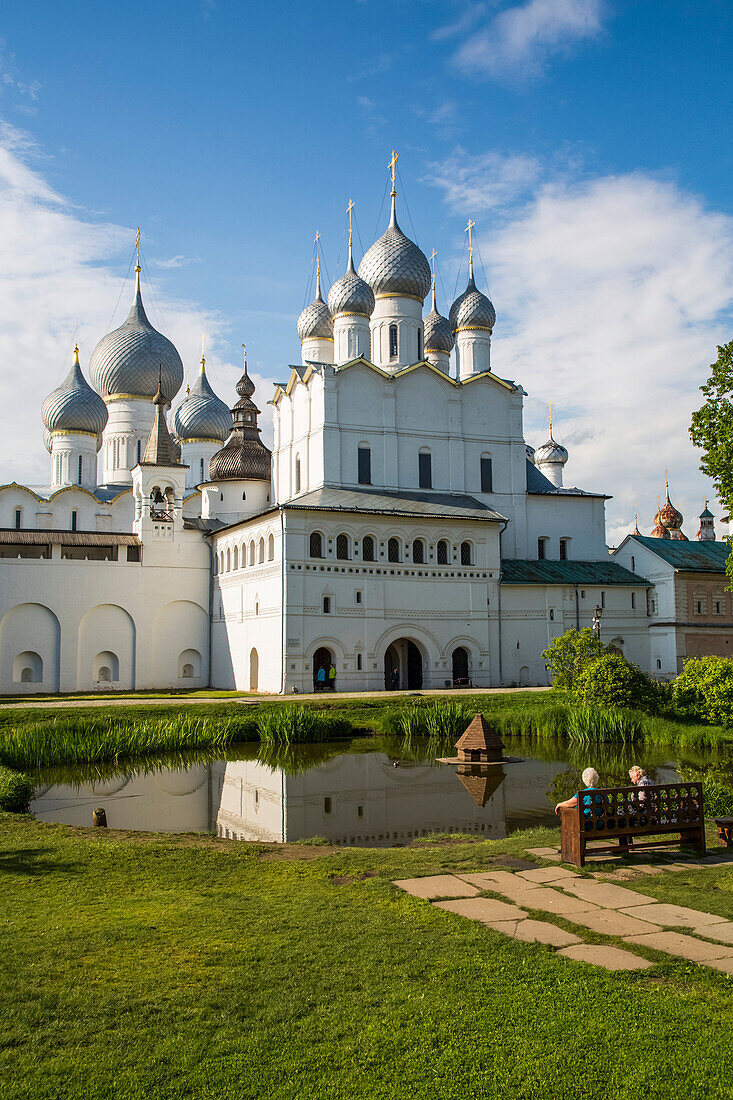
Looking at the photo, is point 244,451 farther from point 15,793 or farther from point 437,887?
point 437,887

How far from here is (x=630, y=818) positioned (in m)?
8.14

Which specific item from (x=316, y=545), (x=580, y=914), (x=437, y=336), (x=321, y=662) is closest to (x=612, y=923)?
(x=580, y=914)

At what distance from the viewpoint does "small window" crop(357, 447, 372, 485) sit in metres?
31.4

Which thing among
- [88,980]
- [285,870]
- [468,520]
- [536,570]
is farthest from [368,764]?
[536,570]

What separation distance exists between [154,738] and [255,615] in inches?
428

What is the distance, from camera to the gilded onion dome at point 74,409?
135 ft

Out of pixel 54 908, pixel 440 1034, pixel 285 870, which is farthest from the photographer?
pixel 285 870

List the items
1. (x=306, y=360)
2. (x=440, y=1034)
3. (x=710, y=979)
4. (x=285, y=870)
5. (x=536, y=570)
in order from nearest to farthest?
1. (x=440, y=1034)
2. (x=710, y=979)
3. (x=285, y=870)
4. (x=536, y=570)
5. (x=306, y=360)

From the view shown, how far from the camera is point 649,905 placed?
645 cm

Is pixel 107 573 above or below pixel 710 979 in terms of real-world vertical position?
above

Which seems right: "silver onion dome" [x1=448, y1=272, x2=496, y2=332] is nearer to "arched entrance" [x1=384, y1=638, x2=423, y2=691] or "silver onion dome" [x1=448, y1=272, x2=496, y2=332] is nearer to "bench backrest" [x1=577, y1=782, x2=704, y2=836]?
"arched entrance" [x1=384, y1=638, x2=423, y2=691]

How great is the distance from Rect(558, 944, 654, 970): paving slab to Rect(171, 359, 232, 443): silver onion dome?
40.1 m

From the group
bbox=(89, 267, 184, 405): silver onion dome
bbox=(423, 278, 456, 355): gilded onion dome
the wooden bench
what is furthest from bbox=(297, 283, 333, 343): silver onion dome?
the wooden bench

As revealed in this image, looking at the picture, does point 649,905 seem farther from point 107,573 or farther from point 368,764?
point 107,573
